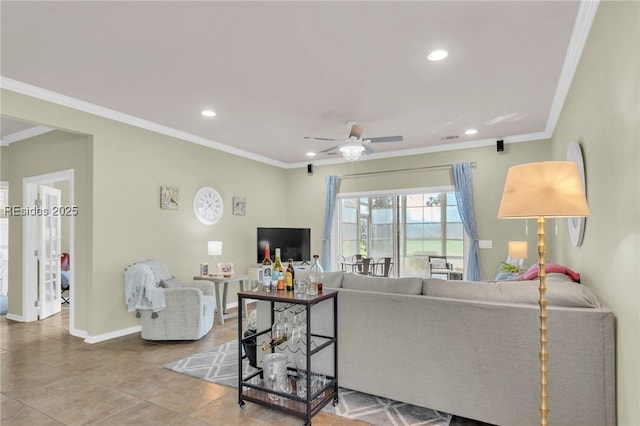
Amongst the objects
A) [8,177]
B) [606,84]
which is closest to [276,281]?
[606,84]

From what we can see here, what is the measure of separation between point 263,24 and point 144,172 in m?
3.17

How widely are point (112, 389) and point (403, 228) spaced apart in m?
5.13

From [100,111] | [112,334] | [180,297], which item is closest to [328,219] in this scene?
[180,297]

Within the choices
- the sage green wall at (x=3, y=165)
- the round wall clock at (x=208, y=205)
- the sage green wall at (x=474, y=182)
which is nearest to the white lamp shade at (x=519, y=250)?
the sage green wall at (x=474, y=182)

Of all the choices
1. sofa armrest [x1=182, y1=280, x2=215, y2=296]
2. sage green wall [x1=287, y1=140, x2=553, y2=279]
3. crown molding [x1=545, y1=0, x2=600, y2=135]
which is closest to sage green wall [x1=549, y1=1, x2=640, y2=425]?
crown molding [x1=545, y1=0, x2=600, y2=135]

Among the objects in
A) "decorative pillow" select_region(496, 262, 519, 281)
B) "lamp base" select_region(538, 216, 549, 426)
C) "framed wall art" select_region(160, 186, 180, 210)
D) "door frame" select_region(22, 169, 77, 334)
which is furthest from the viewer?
"door frame" select_region(22, 169, 77, 334)

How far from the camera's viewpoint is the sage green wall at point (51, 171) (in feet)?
14.6

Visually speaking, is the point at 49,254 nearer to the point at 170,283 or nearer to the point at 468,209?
the point at 170,283

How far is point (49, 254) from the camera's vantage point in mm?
5723

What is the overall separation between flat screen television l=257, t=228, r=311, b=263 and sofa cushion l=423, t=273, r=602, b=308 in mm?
4258

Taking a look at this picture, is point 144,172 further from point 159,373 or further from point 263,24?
point 263,24

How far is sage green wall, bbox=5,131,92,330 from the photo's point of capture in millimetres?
4465

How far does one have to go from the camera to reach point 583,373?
2.07m

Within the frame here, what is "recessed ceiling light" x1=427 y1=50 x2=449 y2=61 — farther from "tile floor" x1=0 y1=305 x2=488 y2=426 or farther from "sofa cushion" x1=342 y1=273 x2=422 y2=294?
"tile floor" x1=0 y1=305 x2=488 y2=426
